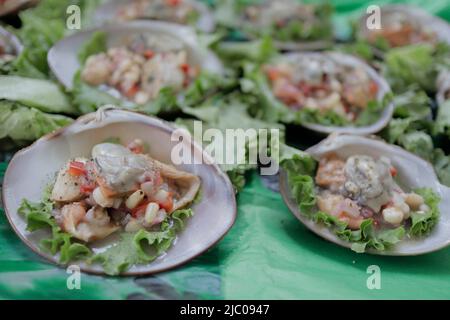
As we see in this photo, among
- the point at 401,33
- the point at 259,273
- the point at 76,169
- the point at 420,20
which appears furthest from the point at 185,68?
the point at 420,20

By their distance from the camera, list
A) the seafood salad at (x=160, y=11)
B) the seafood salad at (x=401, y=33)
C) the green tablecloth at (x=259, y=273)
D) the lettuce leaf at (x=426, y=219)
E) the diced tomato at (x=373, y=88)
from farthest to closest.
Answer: the seafood salad at (x=401, y=33) < the seafood salad at (x=160, y=11) < the diced tomato at (x=373, y=88) < the lettuce leaf at (x=426, y=219) < the green tablecloth at (x=259, y=273)

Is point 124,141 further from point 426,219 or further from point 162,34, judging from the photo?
point 426,219

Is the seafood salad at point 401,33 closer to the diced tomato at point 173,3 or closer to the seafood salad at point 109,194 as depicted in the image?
the diced tomato at point 173,3

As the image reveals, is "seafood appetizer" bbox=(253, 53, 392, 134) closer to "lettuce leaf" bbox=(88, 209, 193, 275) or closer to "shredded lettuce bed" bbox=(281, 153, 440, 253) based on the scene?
"shredded lettuce bed" bbox=(281, 153, 440, 253)

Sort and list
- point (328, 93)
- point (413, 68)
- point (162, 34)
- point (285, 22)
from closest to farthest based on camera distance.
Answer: point (328, 93) → point (162, 34) → point (413, 68) → point (285, 22)

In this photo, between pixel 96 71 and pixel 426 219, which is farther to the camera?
pixel 96 71

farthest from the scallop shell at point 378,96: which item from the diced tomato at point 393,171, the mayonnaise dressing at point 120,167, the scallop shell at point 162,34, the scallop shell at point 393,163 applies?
the mayonnaise dressing at point 120,167
